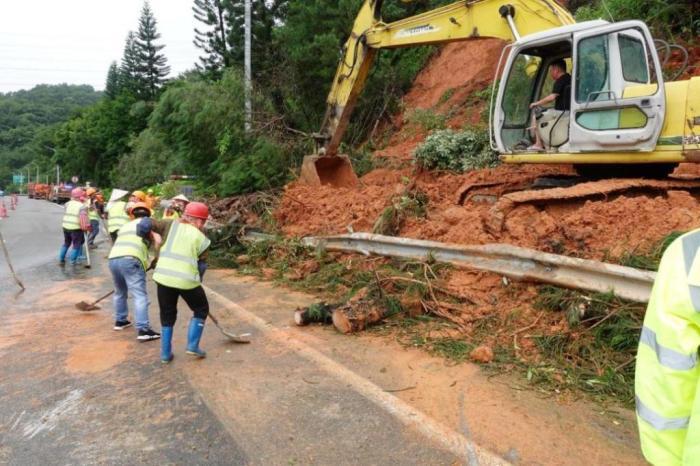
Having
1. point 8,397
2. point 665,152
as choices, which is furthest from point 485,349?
point 8,397

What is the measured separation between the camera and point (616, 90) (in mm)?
6441

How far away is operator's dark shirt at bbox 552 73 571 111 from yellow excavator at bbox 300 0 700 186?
0.05 meters

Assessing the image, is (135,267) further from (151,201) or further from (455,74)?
(455,74)

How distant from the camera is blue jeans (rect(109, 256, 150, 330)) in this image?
5949mm

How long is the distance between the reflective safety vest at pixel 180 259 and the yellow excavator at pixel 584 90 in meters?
4.87

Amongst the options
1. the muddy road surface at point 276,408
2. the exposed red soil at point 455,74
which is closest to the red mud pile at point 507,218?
the muddy road surface at point 276,408

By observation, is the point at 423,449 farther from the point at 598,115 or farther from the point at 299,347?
the point at 598,115

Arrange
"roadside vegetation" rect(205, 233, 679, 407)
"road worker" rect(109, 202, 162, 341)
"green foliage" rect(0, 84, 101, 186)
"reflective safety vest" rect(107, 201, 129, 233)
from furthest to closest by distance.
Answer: "green foliage" rect(0, 84, 101, 186) → "reflective safety vest" rect(107, 201, 129, 233) → "road worker" rect(109, 202, 162, 341) → "roadside vegetation" rect(205, 233, 679, 407)

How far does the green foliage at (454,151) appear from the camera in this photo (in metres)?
11.2

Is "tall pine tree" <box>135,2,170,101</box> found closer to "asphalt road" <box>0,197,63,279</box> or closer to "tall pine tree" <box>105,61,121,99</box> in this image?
"tall pine tree" <box>105,61,121,99</box>

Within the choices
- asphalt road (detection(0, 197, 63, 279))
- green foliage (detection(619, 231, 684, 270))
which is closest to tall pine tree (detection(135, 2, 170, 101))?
asphalt road (detection(0, 197, 63, 279))

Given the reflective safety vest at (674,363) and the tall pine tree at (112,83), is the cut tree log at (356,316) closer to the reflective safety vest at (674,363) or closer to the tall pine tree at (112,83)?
the reflective safety vest at (674,363)

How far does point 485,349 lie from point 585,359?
81cm

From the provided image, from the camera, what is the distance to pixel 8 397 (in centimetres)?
432
